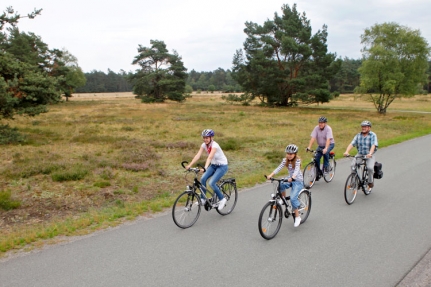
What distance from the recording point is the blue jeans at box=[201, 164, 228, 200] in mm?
7273

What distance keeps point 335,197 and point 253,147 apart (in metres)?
9.78

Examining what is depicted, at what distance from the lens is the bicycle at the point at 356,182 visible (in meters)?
8.35

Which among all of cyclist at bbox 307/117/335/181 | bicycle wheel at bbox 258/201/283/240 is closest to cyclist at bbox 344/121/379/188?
cyclist at bbox 307/117/335/181

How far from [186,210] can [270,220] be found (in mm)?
1684

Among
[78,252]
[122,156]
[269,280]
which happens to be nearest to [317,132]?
[269,280]

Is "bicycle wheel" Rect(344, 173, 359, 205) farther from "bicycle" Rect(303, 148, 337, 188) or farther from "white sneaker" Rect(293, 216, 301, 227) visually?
"white sneaker" Rect(293, 216, 301, 227)

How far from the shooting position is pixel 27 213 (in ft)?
26.5

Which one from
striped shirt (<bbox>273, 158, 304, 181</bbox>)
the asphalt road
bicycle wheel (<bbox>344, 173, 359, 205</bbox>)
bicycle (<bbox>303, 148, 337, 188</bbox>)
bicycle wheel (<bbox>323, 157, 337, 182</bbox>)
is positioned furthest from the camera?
bicycle wheel (<bbox>323, 157, 337, 182</bbox>)

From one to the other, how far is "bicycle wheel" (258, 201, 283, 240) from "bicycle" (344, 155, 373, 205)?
2.64 metres

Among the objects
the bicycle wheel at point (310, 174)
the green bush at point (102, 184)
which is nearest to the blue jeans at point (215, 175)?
the bicycle wheel at point (310, 174)

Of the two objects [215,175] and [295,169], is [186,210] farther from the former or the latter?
[295,169]

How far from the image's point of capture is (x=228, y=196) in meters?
7.89

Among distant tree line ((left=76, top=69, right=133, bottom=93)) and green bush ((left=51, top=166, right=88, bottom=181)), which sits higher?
distant tree line ((left=76, top=69, right=133, bottom=93))

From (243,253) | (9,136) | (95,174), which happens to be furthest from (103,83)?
(243,253)
